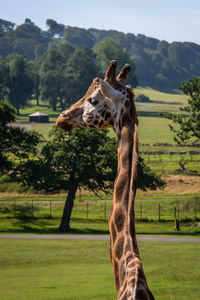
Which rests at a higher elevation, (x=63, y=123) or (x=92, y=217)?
(x=63, y=123)

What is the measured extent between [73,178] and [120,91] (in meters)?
37.3

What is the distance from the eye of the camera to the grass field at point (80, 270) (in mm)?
19250

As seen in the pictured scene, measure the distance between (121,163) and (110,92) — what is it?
1136 mm

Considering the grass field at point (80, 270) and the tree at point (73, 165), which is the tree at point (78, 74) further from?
the grass field at point (80, 270)

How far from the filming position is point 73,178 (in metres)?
45.7

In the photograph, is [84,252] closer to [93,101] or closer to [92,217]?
[92,217]

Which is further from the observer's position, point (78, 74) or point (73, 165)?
point (78, 74)

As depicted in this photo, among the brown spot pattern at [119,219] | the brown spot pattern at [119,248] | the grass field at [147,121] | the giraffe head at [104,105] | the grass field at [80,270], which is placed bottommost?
the grass field at [147,121]

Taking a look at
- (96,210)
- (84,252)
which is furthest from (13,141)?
(84,252)

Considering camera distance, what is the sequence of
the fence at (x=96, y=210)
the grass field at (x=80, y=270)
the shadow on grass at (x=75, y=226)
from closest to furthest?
the grass field at (x=80, y=270), the shadow on grass at (x=75, y=226), the fence at (x=96, y=210)

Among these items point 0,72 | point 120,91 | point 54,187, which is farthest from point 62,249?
point 0,72

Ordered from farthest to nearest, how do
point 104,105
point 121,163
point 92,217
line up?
point 92,217
point 104,105
point 121,163

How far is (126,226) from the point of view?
7855 millimetres

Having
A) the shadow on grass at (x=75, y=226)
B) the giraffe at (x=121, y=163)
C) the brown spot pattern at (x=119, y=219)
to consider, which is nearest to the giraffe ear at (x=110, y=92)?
the giraffe at (x=121, y=163)
